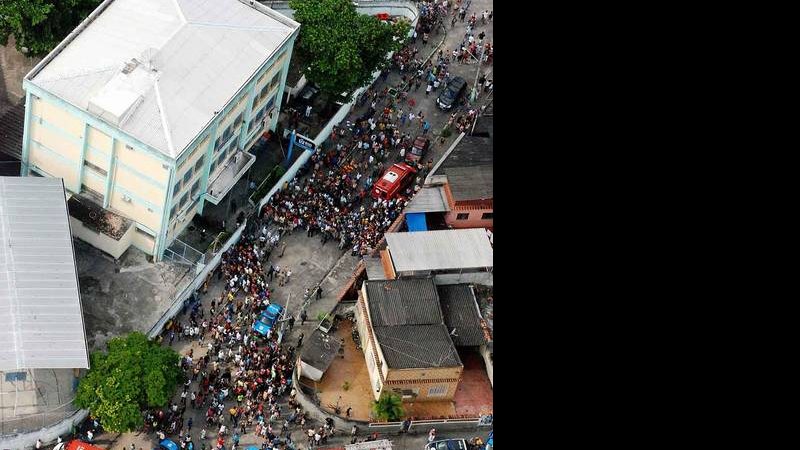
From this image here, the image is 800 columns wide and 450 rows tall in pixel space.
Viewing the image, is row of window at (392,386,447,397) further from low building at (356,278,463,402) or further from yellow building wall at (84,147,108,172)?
yellow building wall at (84,147,108,172)

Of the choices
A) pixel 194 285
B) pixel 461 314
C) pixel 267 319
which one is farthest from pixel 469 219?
pixel 194 285

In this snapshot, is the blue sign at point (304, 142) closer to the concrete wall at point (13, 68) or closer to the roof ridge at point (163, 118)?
the roof ridge at point (163, 118)

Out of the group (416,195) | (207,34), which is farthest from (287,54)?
(416,195)

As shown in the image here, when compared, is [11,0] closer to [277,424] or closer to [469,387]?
[277,424]

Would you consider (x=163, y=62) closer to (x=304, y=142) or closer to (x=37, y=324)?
(x=304, y=142)

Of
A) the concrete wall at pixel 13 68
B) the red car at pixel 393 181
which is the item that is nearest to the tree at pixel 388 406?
the red car at pixel 393 181

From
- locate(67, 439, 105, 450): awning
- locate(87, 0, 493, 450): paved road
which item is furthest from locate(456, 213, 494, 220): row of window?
locate(67, 439, 105, 450): awning
